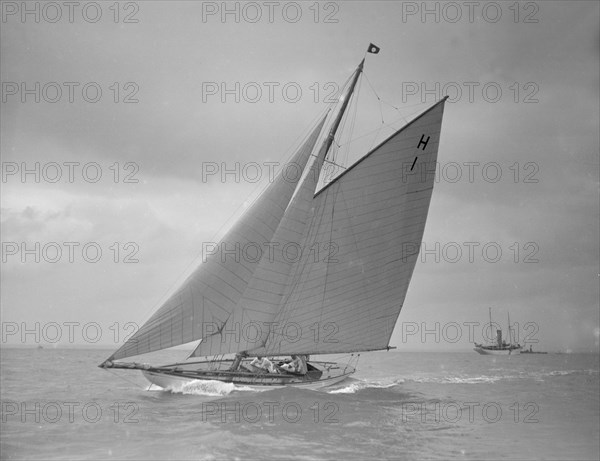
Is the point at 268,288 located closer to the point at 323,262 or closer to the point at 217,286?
the point at 217,286

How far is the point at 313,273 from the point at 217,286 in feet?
18.9

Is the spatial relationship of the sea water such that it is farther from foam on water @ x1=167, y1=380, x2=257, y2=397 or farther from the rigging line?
the rigging line

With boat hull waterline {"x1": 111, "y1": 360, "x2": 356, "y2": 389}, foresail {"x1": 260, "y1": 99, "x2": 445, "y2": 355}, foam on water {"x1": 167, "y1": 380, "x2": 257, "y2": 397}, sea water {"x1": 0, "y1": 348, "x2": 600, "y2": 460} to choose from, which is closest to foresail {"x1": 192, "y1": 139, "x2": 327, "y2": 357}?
foresail {"x1": 260, "y1": 99, "x2": 445, "y2": 355}

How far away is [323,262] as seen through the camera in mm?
28422

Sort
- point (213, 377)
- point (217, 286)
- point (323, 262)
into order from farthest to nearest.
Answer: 1. point (323, 262)
2. point (213, 377)
3. point (217, 286)

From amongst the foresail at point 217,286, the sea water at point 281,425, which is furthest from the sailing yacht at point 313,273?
the sea water at point 281,425

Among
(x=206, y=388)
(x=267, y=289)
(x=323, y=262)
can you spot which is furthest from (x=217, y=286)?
(x=323, y=262)

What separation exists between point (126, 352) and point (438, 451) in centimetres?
1286

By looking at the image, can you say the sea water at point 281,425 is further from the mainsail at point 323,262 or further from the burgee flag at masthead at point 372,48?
the burgee flag at masthead at point 372,48

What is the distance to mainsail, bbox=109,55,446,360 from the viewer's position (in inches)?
965

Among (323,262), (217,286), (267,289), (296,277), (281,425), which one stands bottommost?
(281,425)

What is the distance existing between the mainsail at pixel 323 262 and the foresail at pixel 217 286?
0.14 ft

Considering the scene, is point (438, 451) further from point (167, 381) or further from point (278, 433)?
point (167, 381)

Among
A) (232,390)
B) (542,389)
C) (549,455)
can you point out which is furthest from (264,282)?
(542,389)
